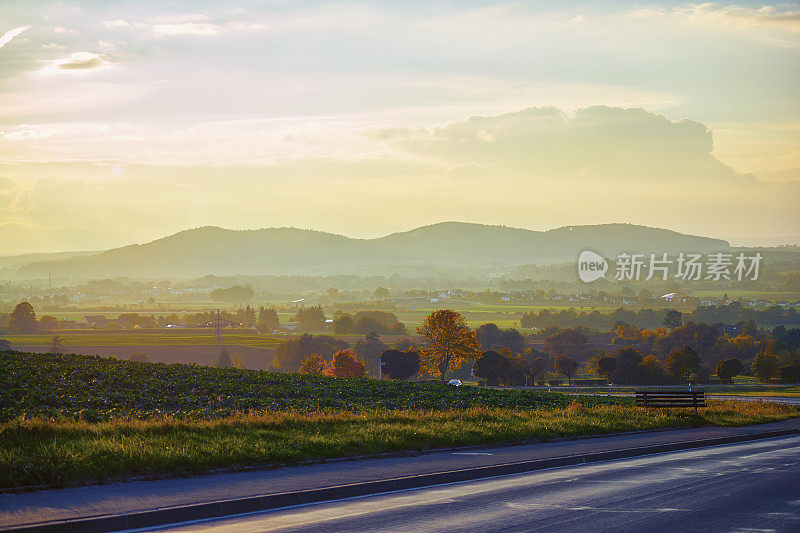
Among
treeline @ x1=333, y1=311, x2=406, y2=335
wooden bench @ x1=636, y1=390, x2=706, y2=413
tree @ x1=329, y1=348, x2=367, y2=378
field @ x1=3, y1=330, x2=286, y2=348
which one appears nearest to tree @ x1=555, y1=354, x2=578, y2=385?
tree @ x1=329, y1=348, x2=367, y2=378

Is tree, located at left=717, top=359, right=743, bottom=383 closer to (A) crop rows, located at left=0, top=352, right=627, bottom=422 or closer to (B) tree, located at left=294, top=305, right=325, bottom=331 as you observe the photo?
(A) crop rows, located at left=0, top=352, right=627, bottom=422

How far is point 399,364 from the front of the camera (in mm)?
100062

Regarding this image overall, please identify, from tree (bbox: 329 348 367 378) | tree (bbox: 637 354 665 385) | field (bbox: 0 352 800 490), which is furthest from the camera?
tree (bbox: 637 354 665 385)

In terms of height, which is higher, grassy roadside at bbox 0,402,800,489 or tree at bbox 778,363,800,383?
grassy roadside at bbox 0,402,800,489

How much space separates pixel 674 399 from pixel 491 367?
7325 cm

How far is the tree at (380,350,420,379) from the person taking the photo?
9975 cm

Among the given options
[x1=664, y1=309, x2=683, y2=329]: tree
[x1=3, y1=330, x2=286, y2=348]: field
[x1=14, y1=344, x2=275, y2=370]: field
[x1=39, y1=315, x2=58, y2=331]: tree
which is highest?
[x1=664, y1=309, x2=683, y2=329]: tree

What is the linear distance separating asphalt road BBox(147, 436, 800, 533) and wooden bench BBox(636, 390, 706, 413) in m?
14.1

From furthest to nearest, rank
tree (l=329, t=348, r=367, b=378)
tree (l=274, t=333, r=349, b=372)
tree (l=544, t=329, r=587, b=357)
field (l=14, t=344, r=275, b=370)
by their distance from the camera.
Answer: tree (l=544, t=329, r=587, b=357)
tree (l=274, t=333, r=349, b=372)
tree (l=329, t=348, r=367, b=378)
field (l=14, t=344, r=275, b=370)

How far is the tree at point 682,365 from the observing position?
108250 mm

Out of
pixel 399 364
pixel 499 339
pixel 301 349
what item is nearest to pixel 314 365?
pixel 301 349

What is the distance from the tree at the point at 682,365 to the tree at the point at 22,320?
319 feet

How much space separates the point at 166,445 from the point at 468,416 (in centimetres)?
1148

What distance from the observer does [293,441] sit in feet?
61.5
